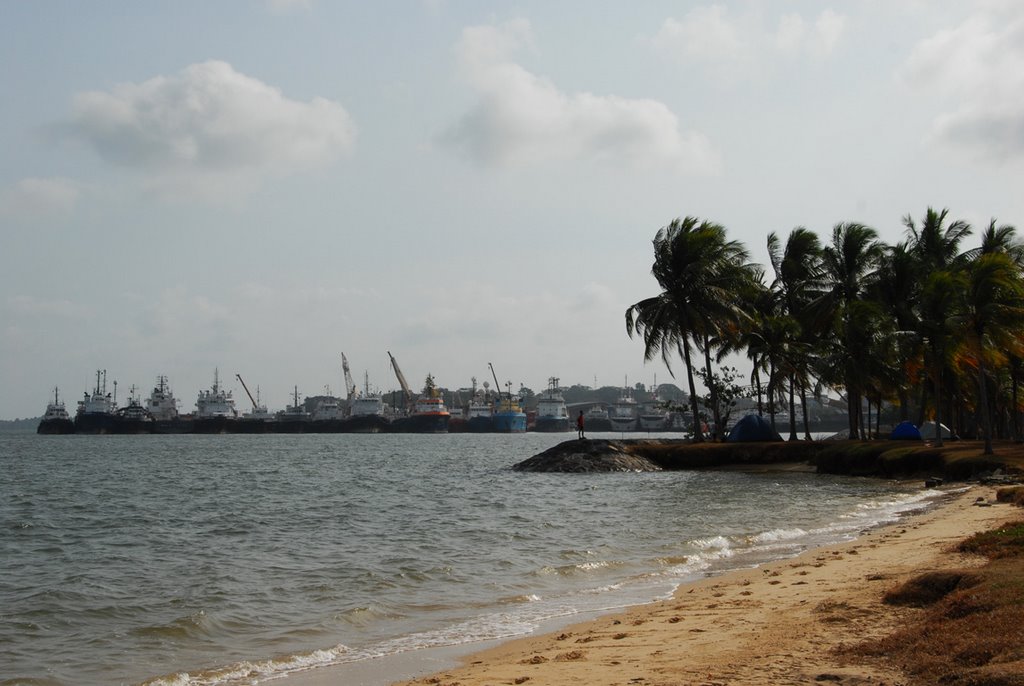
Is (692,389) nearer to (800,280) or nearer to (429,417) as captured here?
(800,280)

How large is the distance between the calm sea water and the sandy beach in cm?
144

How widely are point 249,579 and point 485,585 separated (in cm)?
425

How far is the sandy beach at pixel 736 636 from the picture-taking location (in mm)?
7098

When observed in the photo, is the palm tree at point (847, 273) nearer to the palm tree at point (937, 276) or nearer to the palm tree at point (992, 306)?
the palm tree at point (937, 276)

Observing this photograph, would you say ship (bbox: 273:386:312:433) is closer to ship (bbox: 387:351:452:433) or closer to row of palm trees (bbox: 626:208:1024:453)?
ship (bbox: 387:351:452:433)

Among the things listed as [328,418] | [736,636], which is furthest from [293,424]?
[736,636]

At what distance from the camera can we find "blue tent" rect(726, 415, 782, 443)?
158 feet

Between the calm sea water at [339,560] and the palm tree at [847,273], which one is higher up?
the palm tree at [847,273]

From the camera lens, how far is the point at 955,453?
106 feet

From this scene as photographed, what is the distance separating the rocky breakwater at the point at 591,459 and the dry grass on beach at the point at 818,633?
33.3 meters

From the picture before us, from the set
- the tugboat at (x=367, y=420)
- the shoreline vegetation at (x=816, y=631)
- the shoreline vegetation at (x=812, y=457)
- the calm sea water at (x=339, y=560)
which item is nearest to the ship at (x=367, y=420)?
the tugboat at (x=367, y=420)

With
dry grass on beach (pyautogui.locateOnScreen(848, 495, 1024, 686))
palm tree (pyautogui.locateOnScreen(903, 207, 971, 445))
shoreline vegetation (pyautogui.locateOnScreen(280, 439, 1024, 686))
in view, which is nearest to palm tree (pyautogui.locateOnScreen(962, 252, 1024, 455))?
palm tree (pyautogui.locateOnScreen(903, 207, 971, 445))

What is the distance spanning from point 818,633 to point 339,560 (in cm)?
1161

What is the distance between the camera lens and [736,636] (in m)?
8.73
